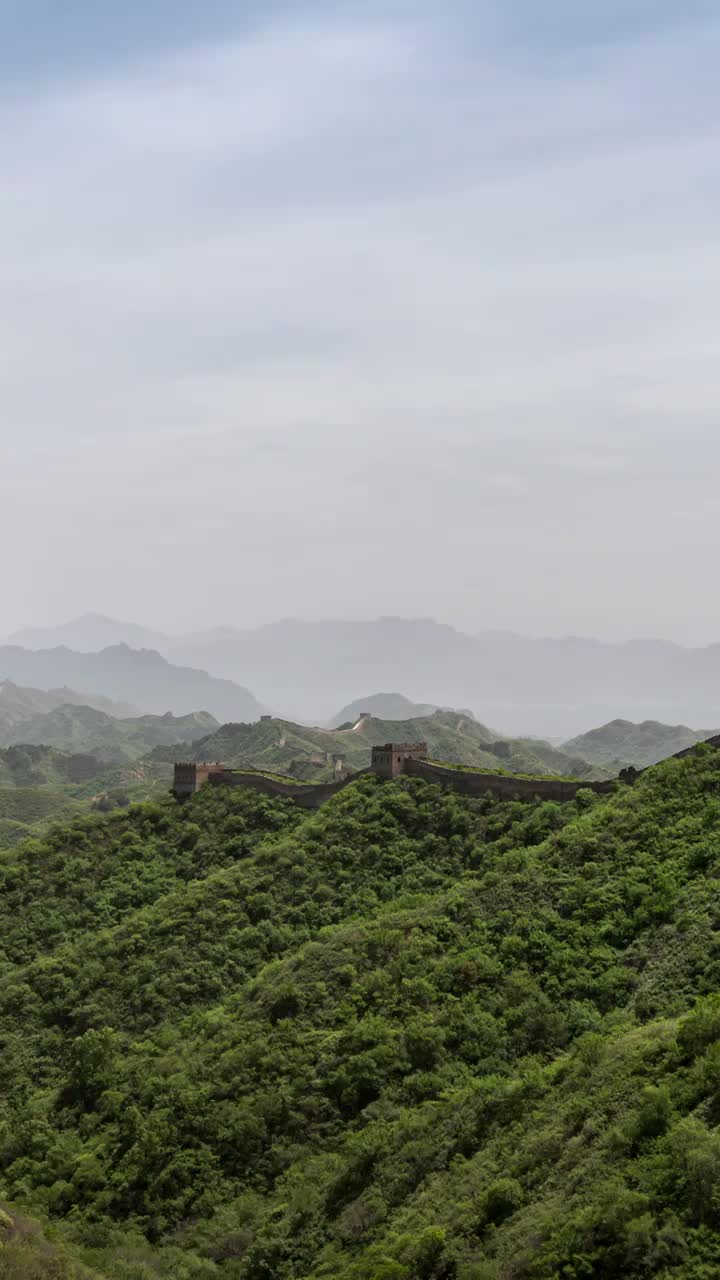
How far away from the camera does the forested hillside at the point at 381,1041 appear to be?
34719 millimetres

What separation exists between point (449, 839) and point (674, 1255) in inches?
1419

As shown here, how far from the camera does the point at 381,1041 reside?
48562 mm

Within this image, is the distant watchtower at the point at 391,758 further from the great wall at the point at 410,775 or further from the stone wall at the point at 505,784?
the stone wall at the point at 505,784

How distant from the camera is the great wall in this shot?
64875 millimetres

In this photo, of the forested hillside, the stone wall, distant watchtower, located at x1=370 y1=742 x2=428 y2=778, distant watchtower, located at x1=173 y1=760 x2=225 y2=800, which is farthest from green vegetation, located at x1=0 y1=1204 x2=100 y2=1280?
distant watchtower, located at x1=173 y1=760 x2=225 y2=800

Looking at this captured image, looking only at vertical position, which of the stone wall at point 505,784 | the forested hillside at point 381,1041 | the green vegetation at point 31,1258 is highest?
the stone wall at point 505,784

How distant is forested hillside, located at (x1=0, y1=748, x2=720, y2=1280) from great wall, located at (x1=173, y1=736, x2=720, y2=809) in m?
1.19

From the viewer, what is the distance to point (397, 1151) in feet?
141

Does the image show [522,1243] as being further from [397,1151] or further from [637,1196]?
[397,1151]

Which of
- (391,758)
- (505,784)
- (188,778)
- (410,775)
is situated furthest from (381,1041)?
(188,778)

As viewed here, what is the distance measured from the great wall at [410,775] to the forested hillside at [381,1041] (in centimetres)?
119

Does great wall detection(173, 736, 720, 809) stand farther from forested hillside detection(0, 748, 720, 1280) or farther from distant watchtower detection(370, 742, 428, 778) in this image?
forested hillside detection(0, 748, 720, 1280)

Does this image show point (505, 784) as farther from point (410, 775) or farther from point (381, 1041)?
point (381, 1041)

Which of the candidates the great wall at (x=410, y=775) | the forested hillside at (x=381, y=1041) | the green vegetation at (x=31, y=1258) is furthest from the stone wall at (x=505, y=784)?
the green vegetation at (x=31, y=1258)
